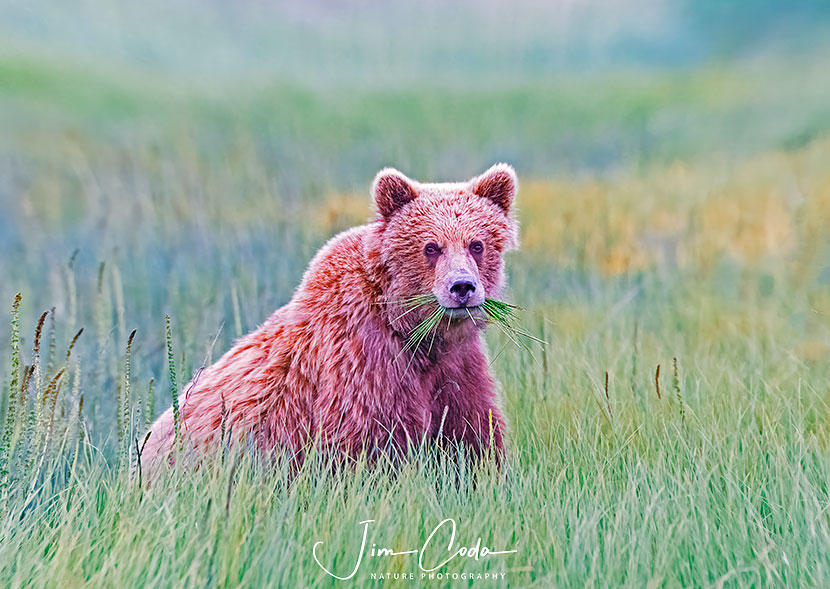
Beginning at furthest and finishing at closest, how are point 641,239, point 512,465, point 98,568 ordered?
point 641,239
point 512,465
point 98,568

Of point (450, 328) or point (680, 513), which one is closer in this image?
point (680, 513)

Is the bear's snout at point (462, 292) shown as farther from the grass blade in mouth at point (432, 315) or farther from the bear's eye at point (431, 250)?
the bear's eye at point (431, 250)

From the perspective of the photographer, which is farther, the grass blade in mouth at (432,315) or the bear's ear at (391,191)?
the bear's ear at (391,191)

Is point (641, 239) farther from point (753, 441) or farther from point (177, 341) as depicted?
point (177, 341)

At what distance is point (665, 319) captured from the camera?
653 centimetres

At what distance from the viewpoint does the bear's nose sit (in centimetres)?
387

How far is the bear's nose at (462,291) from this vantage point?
12.7 feet

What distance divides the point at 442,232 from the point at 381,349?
0.65 m

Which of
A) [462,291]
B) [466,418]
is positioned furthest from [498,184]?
[466,418]

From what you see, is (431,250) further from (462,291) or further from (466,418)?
(466,418)

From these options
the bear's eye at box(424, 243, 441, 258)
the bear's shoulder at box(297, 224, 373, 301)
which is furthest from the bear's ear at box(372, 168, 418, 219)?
the bear's eye at box(424, 243, 441, 258)

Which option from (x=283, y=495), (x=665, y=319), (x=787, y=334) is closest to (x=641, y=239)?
(x=665, y=319)

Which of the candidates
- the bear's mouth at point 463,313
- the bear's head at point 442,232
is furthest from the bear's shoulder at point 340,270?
the bear's mouth at point 463,313

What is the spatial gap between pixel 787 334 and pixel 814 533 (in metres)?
3.03
